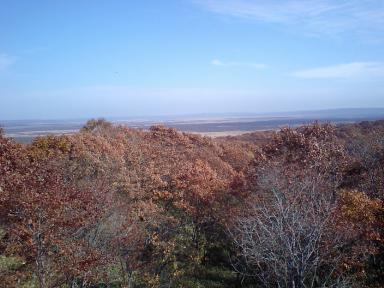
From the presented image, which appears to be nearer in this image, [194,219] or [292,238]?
[292,238]

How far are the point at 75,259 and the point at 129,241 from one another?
512 cm

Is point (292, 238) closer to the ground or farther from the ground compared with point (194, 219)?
farther from the ground

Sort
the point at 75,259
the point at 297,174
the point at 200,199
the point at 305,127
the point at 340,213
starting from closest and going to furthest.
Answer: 1. the point at 75,259
2. the point at 340,213
3. the point at 297,174
4. the point at 200,199
5. the point at 305,127

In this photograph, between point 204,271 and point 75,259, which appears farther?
point 204,271

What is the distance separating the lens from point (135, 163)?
3438 cm

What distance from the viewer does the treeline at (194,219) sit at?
1206cm

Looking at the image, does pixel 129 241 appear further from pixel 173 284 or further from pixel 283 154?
pixel 283 154

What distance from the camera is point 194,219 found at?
78.2 ft

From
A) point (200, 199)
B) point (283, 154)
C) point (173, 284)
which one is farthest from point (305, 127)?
point (173, 284)

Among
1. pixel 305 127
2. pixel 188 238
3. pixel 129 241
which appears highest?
pixel 305 127

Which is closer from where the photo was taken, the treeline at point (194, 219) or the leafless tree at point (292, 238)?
the leafless tree at point (292, 238)

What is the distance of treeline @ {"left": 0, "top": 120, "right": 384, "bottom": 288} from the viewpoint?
39.6 ft

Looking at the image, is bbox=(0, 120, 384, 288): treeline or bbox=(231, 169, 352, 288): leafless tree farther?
bbox=(0, 120, 384, 288): treeline

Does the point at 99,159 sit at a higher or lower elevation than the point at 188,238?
higher
